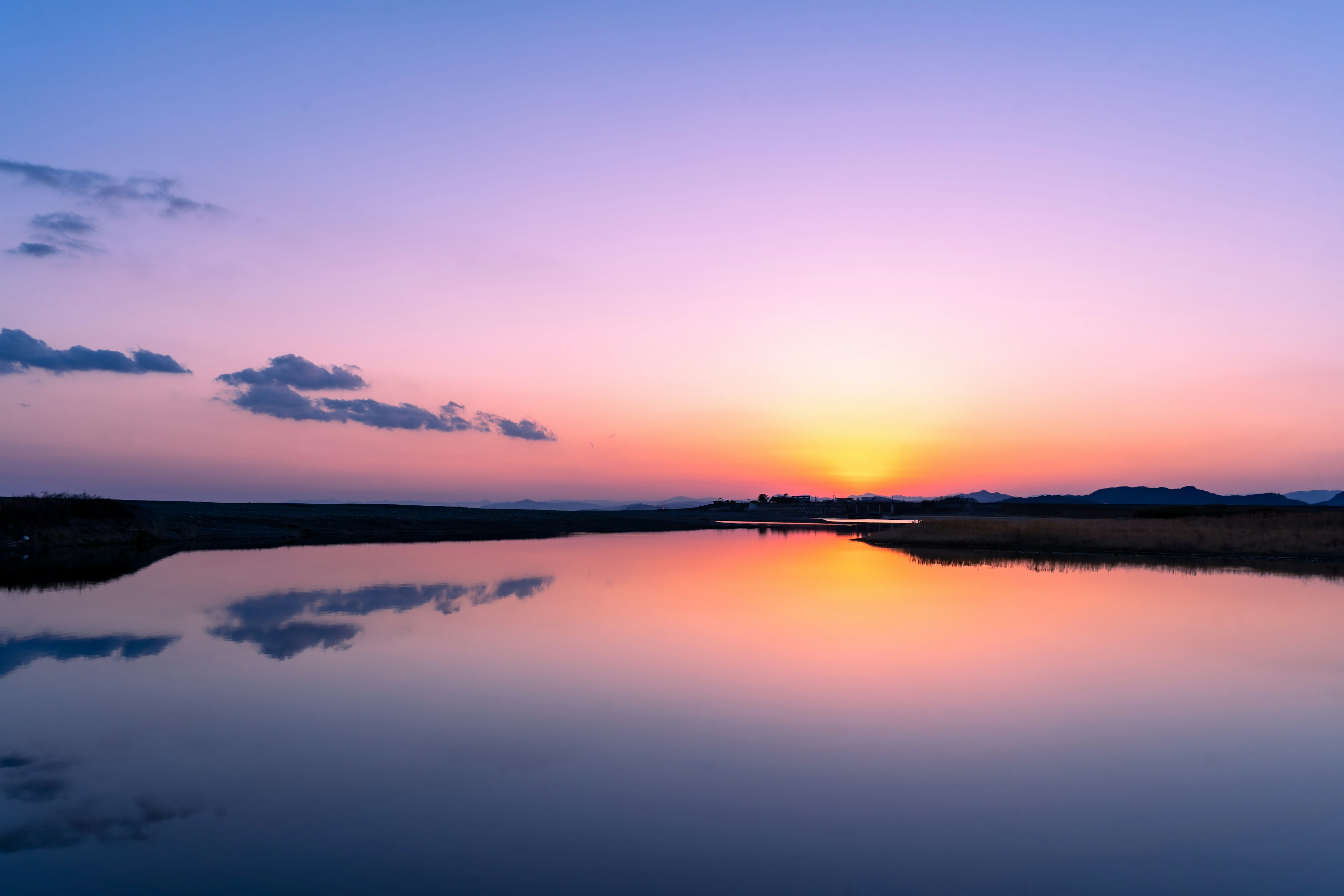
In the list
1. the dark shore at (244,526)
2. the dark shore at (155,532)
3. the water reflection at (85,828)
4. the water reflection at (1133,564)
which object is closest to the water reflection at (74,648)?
the water reflection at (85,828)

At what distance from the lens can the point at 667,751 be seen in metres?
10.6

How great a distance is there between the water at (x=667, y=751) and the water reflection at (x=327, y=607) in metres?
0.22

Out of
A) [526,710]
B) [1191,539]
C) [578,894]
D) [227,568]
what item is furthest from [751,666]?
[1191,539]

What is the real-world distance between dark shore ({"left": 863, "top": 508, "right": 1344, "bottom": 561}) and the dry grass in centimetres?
7

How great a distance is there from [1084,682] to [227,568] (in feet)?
115

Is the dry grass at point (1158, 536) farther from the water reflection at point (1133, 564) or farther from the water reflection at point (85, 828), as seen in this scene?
the water reflection at point (85, 828)

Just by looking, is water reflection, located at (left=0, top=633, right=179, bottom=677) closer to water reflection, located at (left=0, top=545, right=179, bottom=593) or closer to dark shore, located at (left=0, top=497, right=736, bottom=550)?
water reflection, located at (left=0, top=545, right=179, bottom=593)

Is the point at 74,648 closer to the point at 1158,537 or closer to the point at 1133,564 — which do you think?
the point at 1133,564

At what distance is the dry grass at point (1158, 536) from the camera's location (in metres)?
41.6

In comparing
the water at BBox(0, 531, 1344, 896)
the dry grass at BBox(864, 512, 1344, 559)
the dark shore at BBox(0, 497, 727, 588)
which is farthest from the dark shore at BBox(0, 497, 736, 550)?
the dry grass at BBox(864, 512, 1344, 559)

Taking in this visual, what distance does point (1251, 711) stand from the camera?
41.1ft

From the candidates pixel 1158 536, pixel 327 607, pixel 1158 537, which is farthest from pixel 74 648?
pixel 1158 536

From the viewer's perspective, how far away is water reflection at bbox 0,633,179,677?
15453mm

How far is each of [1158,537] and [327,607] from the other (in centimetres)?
4665
